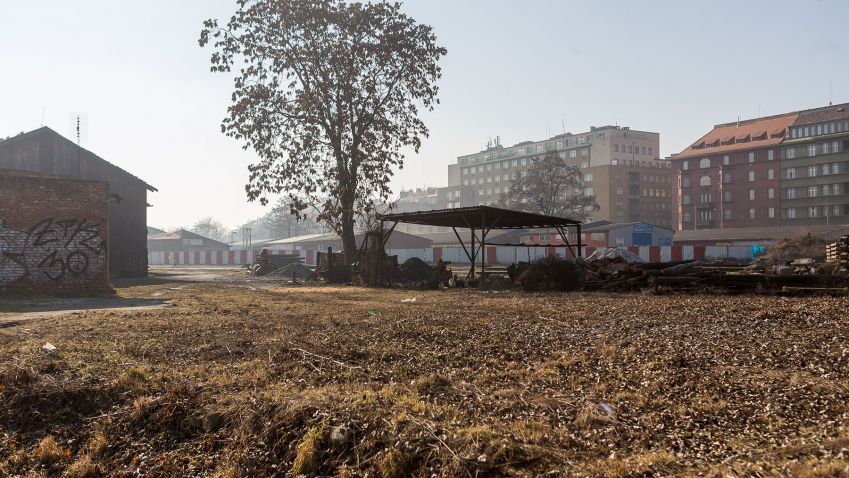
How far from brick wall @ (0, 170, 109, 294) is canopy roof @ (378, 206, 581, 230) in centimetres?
1065

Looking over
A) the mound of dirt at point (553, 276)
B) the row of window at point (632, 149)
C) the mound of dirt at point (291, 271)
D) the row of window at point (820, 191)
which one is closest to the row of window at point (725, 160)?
the row of window at point (820, 191)

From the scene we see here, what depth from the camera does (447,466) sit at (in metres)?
4.60

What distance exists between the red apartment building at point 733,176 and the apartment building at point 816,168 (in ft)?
4.40

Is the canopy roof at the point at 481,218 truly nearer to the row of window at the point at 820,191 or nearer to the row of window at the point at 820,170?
the row of window at the point at 820,191

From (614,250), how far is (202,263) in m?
55.5

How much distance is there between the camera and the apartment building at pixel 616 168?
106m

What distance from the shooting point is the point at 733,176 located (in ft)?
267

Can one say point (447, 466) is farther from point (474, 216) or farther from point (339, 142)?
point (339, 142)

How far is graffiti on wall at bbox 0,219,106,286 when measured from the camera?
19.6 m

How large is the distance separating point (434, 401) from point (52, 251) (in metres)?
18.5

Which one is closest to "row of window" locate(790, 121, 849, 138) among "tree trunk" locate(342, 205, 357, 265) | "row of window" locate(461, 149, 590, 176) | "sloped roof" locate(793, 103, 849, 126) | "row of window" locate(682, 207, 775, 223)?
"sloped roof" locate(793, 103, 849, 126)

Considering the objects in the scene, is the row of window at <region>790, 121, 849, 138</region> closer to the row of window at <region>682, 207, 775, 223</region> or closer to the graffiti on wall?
the row of window at <region>682, 207, 775, 223</region>

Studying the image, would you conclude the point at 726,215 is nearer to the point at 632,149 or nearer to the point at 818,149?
the point at 818,149

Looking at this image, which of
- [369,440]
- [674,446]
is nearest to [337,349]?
[369,440]
